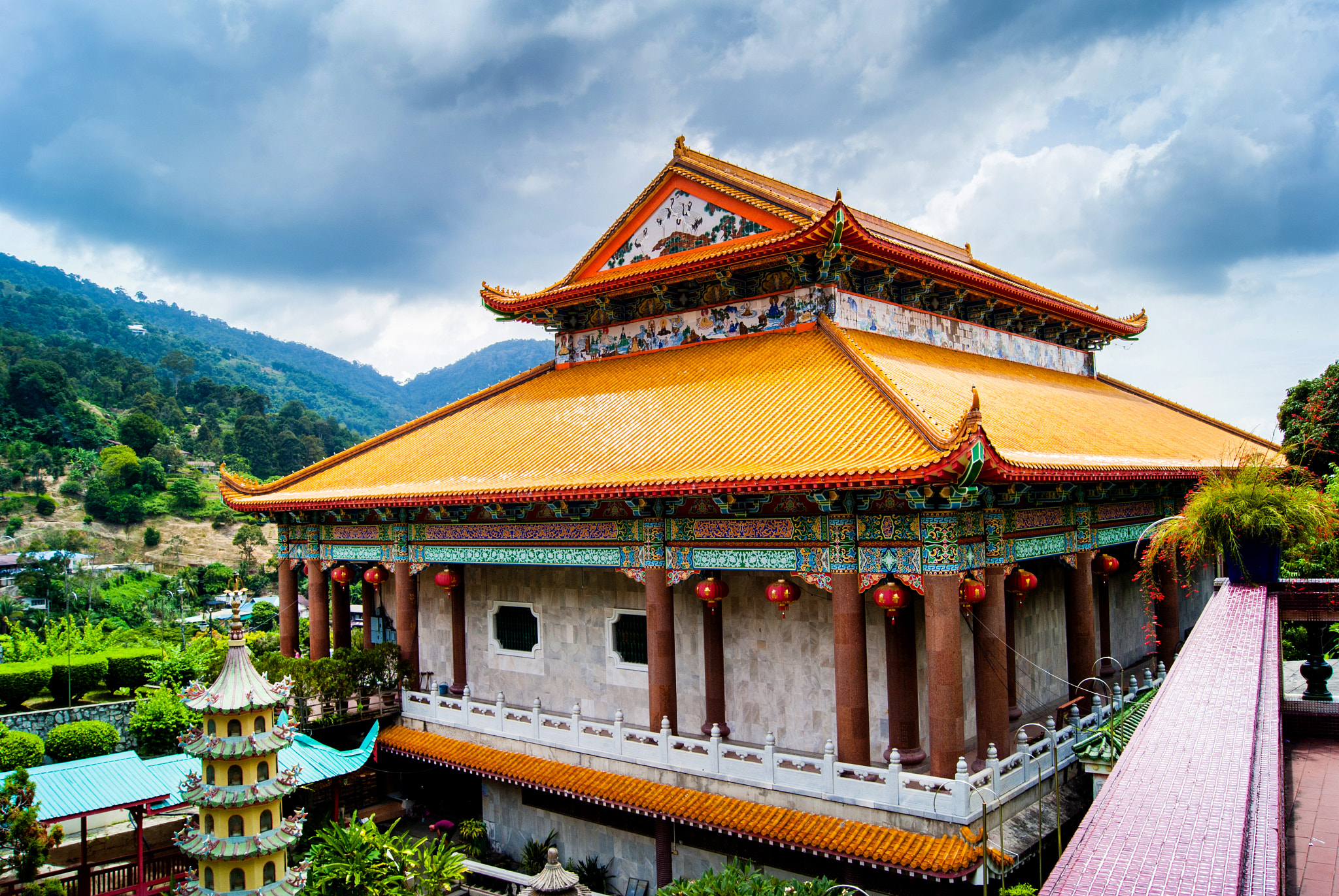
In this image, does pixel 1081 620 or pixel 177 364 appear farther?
pixel 177 364

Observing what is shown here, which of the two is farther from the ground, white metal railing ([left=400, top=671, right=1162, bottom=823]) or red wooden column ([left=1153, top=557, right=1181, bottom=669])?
red wooden column ([left=1153, top=557, right=1181, bottom=669])

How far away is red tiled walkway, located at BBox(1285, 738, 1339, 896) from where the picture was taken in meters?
3.94

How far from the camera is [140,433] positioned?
3287 inches

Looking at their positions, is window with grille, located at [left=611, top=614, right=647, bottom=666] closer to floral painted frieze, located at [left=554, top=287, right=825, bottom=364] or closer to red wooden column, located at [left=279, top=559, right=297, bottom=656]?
floral painted frieze, located at [left=554, top=287, right=825, bottom=364]

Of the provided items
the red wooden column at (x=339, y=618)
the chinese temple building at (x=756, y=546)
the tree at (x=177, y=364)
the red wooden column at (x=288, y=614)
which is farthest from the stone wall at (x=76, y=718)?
the tree at (x=177, y=364)

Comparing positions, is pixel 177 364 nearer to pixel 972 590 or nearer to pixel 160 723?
pixel 160 723

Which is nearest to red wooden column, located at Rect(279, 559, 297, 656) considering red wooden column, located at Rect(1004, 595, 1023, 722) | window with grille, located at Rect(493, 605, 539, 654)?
window with grille, located at Rect(493, 605, 539, 654)

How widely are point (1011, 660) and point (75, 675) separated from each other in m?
22.8

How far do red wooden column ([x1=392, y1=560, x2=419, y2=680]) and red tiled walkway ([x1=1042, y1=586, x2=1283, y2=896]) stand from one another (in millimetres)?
15391

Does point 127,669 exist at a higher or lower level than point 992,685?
lower

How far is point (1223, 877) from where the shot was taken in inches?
107

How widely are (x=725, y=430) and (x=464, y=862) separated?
7691 mm

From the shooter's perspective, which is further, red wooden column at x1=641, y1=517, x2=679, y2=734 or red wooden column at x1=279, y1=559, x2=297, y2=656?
red wooden column at x1=279, y1=559, x2=297, y2=656

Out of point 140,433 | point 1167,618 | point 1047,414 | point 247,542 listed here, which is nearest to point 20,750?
point 1047,414
